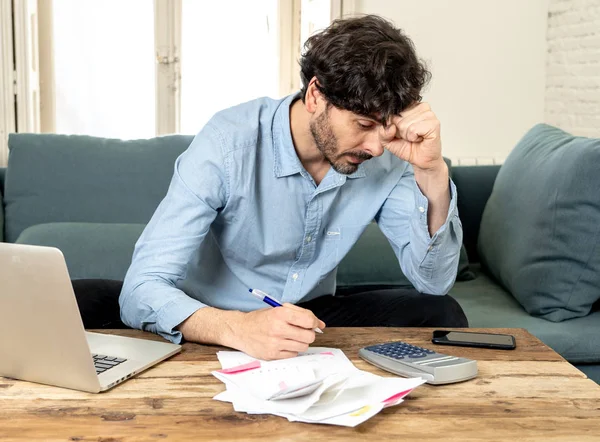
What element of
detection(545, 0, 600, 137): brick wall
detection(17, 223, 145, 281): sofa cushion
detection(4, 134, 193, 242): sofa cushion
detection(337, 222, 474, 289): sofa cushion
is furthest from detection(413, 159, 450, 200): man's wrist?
detection(545, 0, 600, 137): brick wall

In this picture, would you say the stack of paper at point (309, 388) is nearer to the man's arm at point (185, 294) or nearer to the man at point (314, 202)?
the man's arm at point (185, 294)

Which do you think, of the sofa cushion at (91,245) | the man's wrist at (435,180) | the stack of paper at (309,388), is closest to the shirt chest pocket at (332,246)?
the man's wrist at (435,180)

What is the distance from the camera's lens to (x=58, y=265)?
984 millimetres

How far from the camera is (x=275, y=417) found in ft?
3.26

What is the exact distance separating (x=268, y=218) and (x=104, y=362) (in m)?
0.59

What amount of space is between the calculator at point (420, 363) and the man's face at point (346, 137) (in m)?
0.46

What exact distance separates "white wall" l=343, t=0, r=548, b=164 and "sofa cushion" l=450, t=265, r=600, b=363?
1271 millimetres

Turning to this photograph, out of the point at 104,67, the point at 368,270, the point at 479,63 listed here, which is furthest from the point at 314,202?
the point at 104,67

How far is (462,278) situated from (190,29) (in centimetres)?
177

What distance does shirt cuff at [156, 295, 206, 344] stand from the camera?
1.33 meters

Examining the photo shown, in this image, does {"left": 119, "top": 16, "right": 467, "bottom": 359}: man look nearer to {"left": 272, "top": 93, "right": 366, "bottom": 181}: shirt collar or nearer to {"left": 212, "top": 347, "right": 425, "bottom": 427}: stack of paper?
{"left": 272, "top": 93, "right": 366, "bottom": 181}: shirt collar

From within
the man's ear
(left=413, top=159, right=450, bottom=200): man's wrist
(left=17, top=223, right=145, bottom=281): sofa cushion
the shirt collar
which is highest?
the man's ear

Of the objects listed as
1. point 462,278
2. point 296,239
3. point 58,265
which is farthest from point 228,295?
point 462,278

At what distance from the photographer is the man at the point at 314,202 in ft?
4.85
